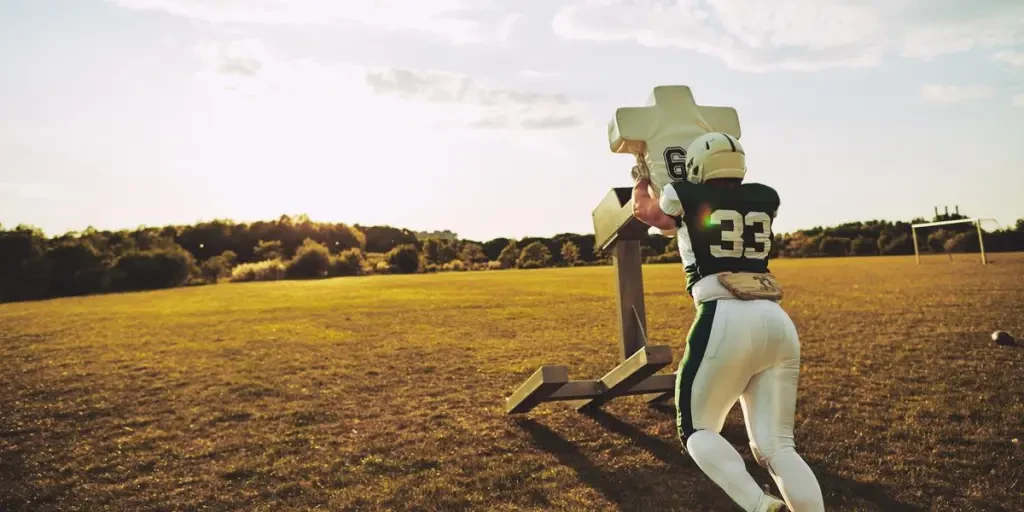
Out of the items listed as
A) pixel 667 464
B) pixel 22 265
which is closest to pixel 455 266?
pixel 22 265

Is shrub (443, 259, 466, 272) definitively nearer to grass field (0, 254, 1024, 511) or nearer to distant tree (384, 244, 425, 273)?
distant tree (384, 244, 425, 273)

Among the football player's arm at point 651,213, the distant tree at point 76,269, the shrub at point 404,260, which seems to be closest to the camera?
the football player's arm at point 651,213

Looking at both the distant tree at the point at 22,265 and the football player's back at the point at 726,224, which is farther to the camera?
the distant tree at the point at 22,265

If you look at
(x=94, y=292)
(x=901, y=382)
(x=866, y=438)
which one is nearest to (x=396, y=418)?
(x=866, y=438)

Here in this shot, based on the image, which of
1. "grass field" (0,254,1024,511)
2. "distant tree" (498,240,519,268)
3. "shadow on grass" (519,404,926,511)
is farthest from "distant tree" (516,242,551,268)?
"shadow on grass" (519,404,926,511)

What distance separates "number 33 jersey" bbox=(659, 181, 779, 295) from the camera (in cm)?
362

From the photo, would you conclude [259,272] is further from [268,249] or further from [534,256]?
[534,256]

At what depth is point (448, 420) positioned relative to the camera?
7.13 m

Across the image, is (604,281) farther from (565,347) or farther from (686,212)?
(686,212)

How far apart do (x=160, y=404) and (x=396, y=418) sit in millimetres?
3319

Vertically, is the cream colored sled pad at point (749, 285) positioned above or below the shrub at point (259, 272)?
below

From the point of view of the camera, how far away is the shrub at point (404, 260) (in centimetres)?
4244

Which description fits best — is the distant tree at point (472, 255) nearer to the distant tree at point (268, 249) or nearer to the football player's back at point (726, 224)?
the distant tree at point (268, 249)

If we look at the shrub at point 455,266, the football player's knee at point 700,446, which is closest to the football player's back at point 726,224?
the football player's knee at point 700,446
